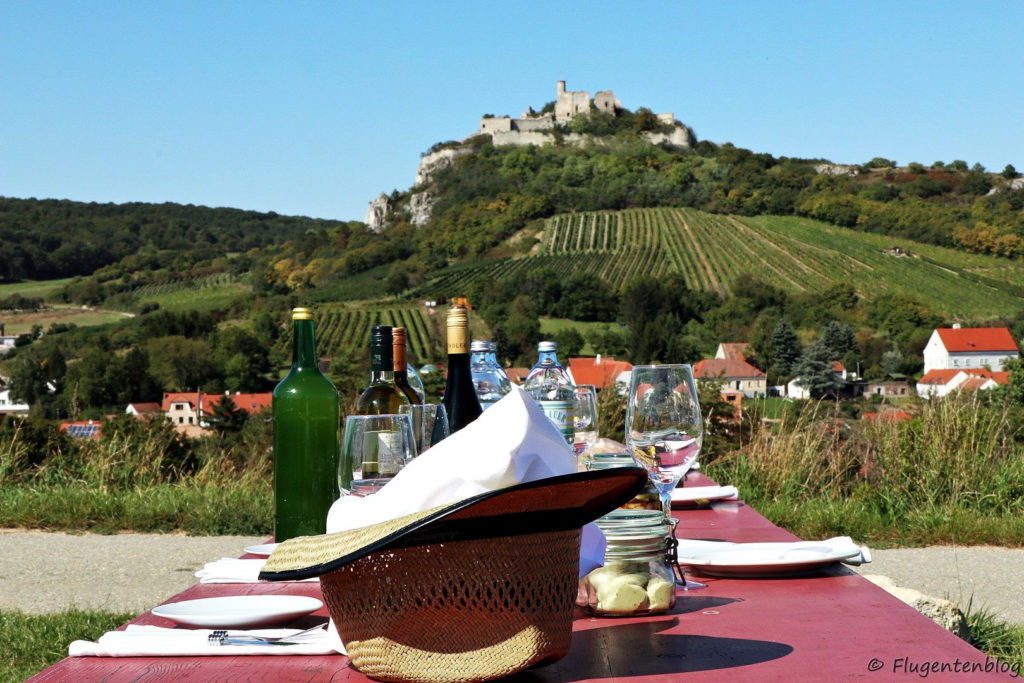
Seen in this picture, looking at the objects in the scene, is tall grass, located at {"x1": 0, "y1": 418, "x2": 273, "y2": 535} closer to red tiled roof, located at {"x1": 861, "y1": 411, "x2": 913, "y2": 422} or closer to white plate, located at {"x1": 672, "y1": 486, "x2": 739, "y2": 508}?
white plate, located at {"x1": 672, "y1": 486, "x2": 739, "y2": 508}

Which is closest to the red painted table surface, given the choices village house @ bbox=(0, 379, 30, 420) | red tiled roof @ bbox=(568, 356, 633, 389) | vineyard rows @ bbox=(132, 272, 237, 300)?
red tiled roof @ bbox=(568, 356, 633, 389)

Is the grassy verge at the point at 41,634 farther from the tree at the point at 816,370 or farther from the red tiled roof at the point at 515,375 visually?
the tree at the point at 816,370

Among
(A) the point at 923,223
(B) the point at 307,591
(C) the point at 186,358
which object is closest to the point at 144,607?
(B) the point at 307,591

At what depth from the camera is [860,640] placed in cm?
107

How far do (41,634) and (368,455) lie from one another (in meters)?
2.93

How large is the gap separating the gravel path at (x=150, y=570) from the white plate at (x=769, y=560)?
2.82 metres

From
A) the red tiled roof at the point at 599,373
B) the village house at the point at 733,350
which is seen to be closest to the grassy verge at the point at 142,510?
the red tiled roof at the point at 599,373

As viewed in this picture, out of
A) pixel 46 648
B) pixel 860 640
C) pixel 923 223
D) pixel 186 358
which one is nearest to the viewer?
pixel 860 640

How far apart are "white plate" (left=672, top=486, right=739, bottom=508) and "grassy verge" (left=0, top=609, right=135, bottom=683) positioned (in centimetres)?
222

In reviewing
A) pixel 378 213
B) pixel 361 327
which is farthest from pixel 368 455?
pixel 378 213

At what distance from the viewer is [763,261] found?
62906mm

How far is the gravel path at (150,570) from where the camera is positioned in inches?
168

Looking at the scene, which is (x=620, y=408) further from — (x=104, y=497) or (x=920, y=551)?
(x=104, y=497)

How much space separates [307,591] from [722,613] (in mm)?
691
